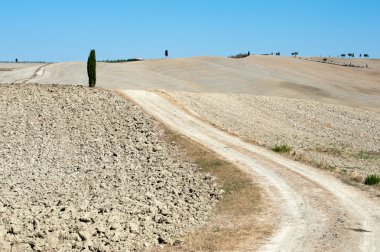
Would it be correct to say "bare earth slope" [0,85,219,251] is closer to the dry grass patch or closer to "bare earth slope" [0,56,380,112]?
the dry grass patch

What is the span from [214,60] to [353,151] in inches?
2594

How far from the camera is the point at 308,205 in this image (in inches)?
815

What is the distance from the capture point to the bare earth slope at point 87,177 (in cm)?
1747

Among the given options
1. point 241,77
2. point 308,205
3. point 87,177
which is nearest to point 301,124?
point 87,177

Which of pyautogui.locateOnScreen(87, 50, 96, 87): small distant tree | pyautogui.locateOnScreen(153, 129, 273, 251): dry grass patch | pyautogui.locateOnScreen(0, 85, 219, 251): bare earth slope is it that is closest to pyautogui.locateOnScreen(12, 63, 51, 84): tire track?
pyautogui.locateOnScreen(87, 50, 96, 87): small distant tree

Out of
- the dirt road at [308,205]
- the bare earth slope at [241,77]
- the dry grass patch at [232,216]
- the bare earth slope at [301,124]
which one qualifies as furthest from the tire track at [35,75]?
the dry grass patch at [232,216]

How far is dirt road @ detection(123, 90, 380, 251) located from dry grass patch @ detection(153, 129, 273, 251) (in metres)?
0.64

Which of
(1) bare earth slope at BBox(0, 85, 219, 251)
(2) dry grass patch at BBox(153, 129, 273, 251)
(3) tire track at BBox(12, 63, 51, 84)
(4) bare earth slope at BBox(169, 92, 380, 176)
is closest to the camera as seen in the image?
(2) dry grass patch at BBox(153, 129, 273, 251)

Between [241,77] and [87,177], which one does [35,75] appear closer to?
[241,77]

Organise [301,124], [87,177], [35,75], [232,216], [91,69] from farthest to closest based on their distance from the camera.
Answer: [35,75] → [301,124] → [91,69] → [87,177] → [232,216]

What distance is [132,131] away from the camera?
3709 cm

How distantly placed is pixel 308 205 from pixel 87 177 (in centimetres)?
1261

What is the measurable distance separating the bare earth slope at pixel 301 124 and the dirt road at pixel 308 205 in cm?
396

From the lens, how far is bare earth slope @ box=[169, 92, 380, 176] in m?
39.9
